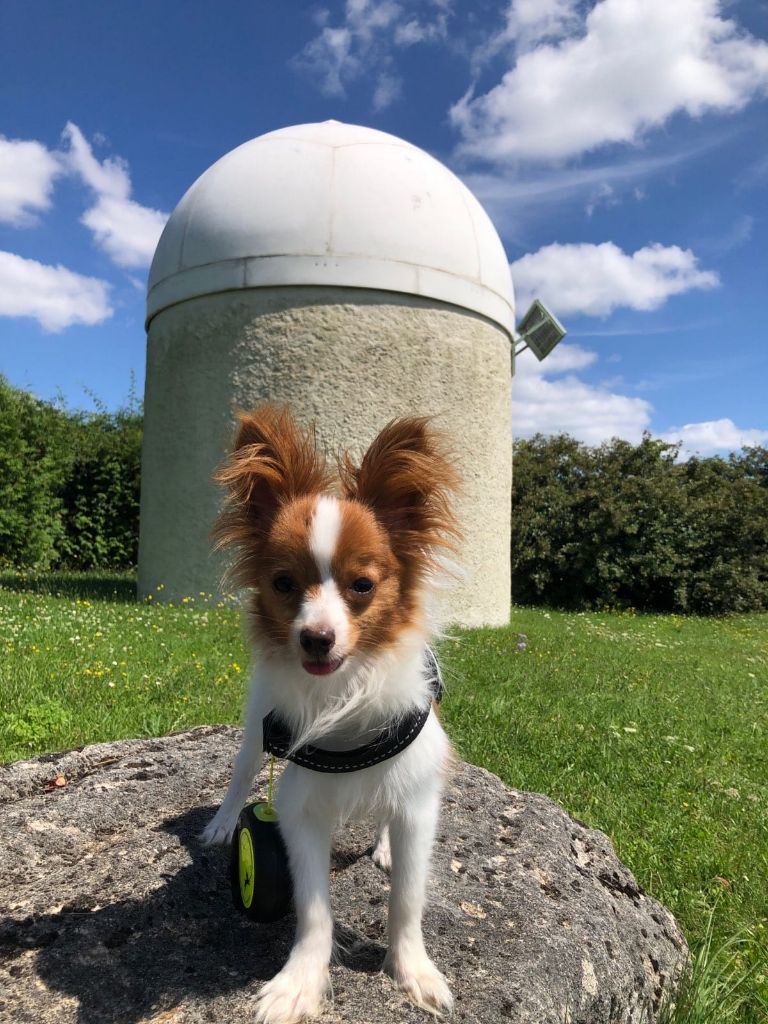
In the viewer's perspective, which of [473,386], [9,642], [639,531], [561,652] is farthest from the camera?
[639,531]

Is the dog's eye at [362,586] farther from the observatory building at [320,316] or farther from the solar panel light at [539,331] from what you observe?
the solar panel light at [539,331]

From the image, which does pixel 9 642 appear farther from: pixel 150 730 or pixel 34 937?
pixel 34 937

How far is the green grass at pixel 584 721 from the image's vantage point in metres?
3.72

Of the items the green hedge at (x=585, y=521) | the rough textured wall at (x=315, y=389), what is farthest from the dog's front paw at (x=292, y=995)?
the green hedge at (x=585, y=521)

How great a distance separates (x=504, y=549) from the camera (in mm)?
12391

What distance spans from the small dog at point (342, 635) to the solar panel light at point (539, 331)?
11832 millimetres

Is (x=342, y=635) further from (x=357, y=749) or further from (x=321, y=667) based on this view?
(x=357, y=749)

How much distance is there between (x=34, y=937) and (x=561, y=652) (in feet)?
25.9

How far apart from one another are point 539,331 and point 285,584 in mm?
12560

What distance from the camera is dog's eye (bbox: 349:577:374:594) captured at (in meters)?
2.19

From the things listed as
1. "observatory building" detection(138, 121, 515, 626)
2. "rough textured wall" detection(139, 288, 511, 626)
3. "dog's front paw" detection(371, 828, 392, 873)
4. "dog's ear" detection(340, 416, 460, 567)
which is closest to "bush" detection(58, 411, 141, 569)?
"rough textured wall" detection(139, 288, 511, 626)

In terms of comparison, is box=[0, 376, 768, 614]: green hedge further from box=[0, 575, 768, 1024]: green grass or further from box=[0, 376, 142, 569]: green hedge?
box=[0, 575, 768, 1024]: green grass

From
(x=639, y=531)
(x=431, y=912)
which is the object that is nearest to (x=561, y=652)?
(x=431, y=912)

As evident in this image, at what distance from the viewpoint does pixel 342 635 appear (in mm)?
2092
